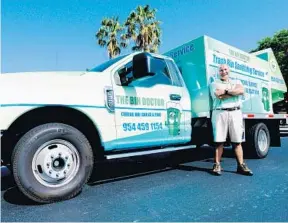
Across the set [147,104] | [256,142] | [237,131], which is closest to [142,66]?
[147,104]

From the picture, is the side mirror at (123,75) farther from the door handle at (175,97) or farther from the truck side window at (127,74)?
the door handle at (175,97)

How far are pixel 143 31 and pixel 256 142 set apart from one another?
1888cm

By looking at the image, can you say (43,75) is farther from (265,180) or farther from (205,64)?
(265,180)

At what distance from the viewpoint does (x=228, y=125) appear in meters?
4.43

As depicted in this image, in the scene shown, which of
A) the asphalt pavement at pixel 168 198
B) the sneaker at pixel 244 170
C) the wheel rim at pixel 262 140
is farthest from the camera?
the wheel rim at pixel 262 140

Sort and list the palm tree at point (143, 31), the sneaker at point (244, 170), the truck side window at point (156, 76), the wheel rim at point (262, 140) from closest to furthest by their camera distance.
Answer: the truck side window at point (156, 76)
the sneaker at point (244, 170)
the wheel rim at point (262, 140)
the palm tree at point (143, 31)

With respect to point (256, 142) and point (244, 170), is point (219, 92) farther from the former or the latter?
point (256, 142)

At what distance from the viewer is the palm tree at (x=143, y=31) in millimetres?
23312

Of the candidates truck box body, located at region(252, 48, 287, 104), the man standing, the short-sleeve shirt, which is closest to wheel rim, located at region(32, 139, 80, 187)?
the man standing

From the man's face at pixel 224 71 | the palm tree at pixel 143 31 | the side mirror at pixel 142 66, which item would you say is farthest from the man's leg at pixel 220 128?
the palm tree at pixel 143 31

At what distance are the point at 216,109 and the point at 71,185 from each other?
2439 mm

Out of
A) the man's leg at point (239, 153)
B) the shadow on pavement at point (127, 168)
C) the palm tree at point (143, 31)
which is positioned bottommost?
the shadow on pavement at point (127, 168)

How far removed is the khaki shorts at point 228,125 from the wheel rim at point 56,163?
218 centimetres

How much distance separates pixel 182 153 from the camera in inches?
271
